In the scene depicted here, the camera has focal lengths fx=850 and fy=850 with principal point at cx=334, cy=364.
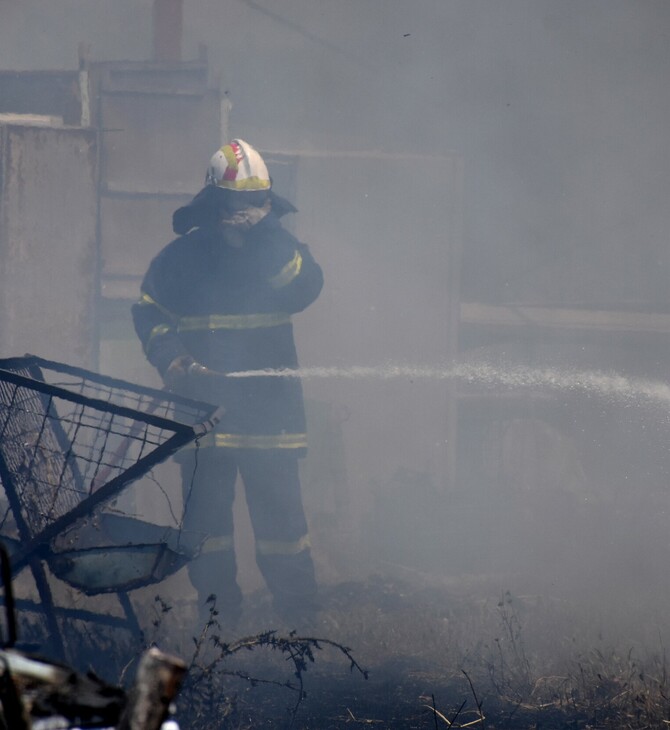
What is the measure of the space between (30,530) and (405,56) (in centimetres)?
1148

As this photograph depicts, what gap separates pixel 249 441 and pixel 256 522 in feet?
1.79

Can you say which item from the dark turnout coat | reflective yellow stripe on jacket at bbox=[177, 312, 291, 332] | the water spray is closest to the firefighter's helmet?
the dark turnout coat

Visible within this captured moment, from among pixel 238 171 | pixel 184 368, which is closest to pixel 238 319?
pixel 184 368

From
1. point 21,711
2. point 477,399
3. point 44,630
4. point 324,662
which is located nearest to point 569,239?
point 477,399

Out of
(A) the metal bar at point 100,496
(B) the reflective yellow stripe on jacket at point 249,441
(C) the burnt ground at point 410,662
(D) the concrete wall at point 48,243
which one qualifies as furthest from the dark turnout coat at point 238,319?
(D) the concrete wall at point 48,243

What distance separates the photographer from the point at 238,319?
5.43 m

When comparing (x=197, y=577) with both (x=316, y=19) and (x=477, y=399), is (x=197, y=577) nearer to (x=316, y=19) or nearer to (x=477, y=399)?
(x=477, y=399)

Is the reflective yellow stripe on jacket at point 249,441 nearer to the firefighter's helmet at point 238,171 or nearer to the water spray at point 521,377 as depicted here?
the firefighter's helmet at point 238,171

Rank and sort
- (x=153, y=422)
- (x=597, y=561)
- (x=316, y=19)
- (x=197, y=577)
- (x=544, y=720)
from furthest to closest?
1. (x=316, y=19)
2. (x=597, y=561)
3. (x=197, y=577)
4. (x=544, y=720)
5. (x=153, y=422)

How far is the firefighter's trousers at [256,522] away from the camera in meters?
5.26

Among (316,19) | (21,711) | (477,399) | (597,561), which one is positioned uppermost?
(316,19)

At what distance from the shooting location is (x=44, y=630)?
13.8 feet

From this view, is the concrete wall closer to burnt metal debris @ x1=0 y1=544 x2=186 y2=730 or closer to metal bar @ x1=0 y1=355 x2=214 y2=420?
metal bar @ x1=0 y1=355 x2=214 y2=420

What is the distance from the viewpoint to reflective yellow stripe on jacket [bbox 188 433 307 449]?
5.34 metres
